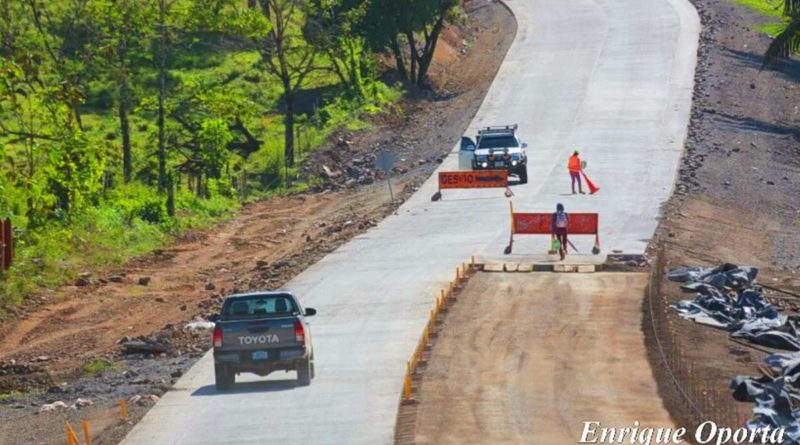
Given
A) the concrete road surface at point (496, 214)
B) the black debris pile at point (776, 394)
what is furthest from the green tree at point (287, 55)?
the black debris pile at point (776, 394)

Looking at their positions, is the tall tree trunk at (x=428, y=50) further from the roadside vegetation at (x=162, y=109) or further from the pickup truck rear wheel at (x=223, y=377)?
the pickup truck rear wheel at (x=223, y=377)

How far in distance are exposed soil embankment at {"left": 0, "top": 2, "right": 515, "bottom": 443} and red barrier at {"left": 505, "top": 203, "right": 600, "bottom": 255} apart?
5.58m

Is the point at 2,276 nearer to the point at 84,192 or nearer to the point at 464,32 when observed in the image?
the point at 84,192

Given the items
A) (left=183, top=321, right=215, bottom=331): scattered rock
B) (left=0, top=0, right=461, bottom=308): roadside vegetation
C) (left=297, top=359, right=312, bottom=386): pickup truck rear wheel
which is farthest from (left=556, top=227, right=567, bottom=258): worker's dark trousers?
(left=297, top=359, right=312, bottom=386): pickup truck rear wheel

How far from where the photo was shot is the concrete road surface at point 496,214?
24.4m

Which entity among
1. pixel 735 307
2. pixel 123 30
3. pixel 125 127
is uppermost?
pixel 123 30

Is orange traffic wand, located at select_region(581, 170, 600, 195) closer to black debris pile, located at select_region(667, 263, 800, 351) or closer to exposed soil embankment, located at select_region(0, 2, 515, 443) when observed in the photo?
exposed soil embankment, located at select_region(0, 2, 515, 443)

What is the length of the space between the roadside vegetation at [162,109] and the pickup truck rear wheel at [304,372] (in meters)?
8.10

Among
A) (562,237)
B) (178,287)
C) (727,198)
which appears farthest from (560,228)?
(727,198)

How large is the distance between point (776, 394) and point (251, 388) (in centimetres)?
877

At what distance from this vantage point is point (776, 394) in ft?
80.5

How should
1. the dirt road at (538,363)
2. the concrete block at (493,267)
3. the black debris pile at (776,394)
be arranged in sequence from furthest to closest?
the concrete block at (493,267) < the dirt road at (538,363) < the black debris pile at (776,394)

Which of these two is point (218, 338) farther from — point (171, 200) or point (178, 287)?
point (171, 200)

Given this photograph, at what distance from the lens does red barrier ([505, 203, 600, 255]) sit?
1608 inches
